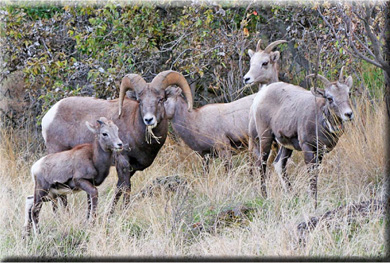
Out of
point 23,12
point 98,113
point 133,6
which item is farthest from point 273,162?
point 23,12

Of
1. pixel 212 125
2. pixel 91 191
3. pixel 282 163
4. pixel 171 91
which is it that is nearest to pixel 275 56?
pixel 212 125

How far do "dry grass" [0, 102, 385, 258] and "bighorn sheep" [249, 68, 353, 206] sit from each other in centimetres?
28

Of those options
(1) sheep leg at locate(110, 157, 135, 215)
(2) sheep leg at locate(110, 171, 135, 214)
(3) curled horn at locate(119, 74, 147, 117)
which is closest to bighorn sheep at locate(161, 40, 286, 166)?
(3) curled horn at locate(119, 74, 147, 117)

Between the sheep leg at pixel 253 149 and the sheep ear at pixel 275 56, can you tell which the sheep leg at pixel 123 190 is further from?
the sheep ear at pixel 275 56

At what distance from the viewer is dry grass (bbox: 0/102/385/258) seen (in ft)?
21.0

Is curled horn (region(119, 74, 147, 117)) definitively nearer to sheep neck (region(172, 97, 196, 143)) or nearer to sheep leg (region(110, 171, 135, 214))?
sheep leg (region(110, 171, 135, 214))

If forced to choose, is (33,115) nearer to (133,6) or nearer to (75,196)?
(133,6)

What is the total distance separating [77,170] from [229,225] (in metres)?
1.76

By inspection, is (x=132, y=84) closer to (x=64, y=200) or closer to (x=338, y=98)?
(x=64, y=200)

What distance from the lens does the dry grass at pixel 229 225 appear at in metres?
6.41

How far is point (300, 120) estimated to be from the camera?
786cm

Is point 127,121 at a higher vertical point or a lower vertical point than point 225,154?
higher

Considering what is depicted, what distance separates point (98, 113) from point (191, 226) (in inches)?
91.4

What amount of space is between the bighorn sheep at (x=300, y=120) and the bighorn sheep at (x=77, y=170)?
2117mm
